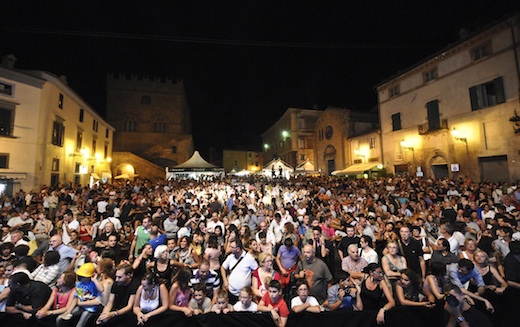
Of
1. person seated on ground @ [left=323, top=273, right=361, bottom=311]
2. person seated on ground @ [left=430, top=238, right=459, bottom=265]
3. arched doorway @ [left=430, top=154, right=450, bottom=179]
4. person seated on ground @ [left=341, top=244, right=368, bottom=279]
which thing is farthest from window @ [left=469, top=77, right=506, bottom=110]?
person seated on ground @ [left=323, top=273, right=361, bottom=311]

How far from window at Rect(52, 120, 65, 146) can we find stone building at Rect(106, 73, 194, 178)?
16.9 m

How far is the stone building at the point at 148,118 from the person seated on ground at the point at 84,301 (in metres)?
34.1

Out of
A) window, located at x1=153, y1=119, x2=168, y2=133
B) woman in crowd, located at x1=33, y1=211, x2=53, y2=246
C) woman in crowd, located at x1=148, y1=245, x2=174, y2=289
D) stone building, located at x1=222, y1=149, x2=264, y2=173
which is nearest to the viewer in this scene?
woman in crowd, located at x1=148, y1=245, x2=174, y2=289

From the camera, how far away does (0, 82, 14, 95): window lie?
15.2 metres

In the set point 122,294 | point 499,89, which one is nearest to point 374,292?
point 122,294

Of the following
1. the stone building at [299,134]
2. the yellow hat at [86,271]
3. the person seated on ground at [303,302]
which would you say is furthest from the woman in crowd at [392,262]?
the stone building at [299,134]

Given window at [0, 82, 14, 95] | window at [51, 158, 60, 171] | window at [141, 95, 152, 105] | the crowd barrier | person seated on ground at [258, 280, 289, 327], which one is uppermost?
window at [141, 95, 152, 105]

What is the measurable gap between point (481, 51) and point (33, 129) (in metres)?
30.6

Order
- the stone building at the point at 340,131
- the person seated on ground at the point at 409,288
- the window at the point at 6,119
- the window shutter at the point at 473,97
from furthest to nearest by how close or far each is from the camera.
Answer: the stone building at the point at 340,131, the window shutter at the point at 473,97, the window at the point at 6,119, the person seated on ground at the point at 409,288

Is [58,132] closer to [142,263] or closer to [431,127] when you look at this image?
[142,263]

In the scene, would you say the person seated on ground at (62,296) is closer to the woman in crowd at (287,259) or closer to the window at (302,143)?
the woman in crowd at (287,259)

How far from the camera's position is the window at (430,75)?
19703 mm

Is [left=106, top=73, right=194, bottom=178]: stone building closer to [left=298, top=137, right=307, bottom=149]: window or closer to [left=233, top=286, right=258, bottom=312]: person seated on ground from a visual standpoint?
[left=298, top=137, right=307, bottom=149]: window

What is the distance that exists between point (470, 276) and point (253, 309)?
3.74 meters
